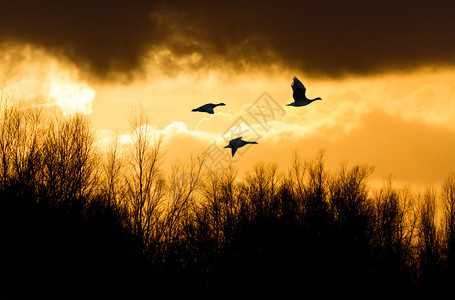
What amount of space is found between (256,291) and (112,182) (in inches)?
504

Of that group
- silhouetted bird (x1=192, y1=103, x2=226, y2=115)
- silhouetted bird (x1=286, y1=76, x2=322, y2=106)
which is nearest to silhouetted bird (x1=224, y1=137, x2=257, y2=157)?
silhouetted bird (x1=192, y1=103, x2=226, y2=115)

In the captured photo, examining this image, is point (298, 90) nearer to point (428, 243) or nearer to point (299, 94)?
point (299, 94)

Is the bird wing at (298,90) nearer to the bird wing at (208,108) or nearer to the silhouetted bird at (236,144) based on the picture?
the bird wing at (208,108)

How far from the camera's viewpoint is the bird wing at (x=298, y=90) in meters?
21.9

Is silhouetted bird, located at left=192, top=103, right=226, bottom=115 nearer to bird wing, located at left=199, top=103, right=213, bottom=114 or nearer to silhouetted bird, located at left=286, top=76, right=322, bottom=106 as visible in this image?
bird wing, located at left=199, top=103, right=213, bottom=114

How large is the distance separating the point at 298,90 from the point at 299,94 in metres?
0.32

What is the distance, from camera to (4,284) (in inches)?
1085

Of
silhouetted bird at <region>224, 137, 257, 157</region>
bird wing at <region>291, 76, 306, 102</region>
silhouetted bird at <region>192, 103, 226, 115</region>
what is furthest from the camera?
silhouetted bird at <region>224, 137, 257, 157</region>

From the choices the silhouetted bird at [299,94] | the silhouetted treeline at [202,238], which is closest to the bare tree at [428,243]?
the silhouetted treeline at [202,238]

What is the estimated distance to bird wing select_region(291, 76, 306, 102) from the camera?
21906 mm

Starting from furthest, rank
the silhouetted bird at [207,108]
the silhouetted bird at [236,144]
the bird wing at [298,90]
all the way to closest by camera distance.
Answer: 1. the silhouetted bird at [236,144]
2. the silhouetted bird at [207,108]
3. the bird wing at [298,90]

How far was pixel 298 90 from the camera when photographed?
868 inches

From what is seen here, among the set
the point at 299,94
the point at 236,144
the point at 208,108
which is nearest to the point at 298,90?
the point at 299,94

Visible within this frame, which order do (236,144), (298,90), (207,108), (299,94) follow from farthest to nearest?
(236,144)
(207,108)
(299,94)
(298,90)
